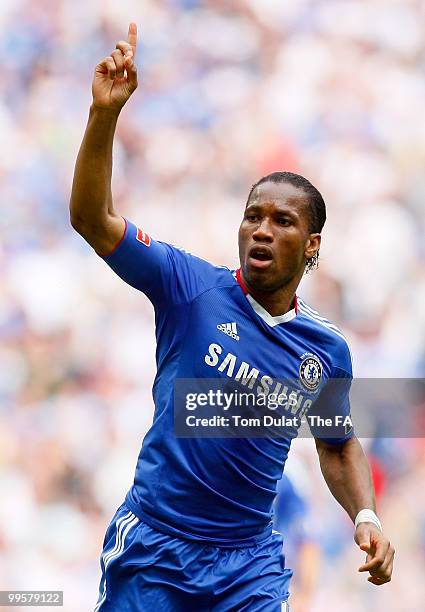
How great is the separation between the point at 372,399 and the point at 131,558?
120 inches

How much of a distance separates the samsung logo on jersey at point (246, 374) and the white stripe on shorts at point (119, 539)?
537 mm

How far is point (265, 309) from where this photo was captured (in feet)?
10.4

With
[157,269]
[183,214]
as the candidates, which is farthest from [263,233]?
[183,214]

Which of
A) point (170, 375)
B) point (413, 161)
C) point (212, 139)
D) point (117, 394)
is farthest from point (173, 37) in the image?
point (170, 375)

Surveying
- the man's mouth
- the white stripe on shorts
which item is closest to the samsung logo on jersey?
the man's mouth

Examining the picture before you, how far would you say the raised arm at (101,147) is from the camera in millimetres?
2568

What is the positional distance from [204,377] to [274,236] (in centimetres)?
52

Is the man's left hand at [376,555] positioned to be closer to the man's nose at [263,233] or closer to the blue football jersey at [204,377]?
the blue football jersey at [204,377]

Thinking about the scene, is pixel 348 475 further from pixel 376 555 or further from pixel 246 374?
pixel 246 374

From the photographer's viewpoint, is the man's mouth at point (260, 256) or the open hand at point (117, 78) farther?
the man's mouth at point (260, 256)

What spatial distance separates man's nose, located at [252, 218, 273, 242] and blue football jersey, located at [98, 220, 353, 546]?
0.54ft

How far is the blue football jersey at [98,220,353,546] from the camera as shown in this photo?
9.60 feet

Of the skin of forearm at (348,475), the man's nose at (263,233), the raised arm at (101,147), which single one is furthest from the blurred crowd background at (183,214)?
the raised arm at (101,147)

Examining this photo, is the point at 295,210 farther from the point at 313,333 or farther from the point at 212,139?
the point at 212,139
